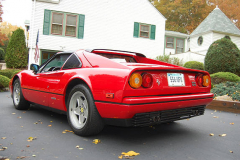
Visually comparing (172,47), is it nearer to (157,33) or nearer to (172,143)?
(157,33)

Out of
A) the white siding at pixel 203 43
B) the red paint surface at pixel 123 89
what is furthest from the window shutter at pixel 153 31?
the red paint surface at pixel 123 89

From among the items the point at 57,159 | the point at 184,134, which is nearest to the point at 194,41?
the point at 184,134

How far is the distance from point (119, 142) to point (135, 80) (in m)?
0.90

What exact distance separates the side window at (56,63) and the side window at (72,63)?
22 centimetres

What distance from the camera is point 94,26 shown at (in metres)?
15.8

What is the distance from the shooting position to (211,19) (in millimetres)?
21234

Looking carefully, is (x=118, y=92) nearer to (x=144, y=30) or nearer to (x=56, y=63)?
(x=56, y=63)

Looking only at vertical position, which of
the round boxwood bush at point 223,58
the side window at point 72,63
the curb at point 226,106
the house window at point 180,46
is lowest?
the curb at point 226,106

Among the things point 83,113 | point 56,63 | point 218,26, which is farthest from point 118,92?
point 218,26

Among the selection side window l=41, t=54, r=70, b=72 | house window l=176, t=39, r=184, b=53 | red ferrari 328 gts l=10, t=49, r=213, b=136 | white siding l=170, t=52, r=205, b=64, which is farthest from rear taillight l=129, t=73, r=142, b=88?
house window l=176, t=39, r=184, b=53

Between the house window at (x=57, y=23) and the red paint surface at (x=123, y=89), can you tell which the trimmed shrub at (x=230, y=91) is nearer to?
the red paint surface at (x=123, y=89)

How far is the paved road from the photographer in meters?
2.33

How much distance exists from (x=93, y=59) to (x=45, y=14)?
13.2 metres

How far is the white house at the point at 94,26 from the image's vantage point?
14602mm
